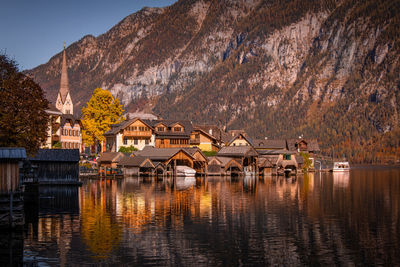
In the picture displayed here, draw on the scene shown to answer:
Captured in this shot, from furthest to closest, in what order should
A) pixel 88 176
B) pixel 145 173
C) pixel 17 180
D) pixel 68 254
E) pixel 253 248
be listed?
pixel 145 173 < pixel 88 176 < pixel 17 180 < pixel 253 248 < pixel 68 254

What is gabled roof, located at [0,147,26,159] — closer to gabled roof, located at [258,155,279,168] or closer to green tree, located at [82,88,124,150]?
green tree, located at [82,88,124,150]

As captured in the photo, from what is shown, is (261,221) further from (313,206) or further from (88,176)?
(88,176)

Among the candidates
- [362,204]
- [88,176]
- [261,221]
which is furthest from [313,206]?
[88,176]

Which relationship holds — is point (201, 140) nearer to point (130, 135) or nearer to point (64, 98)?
point (130, 135)

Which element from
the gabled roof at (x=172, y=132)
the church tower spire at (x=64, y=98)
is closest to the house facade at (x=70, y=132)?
the gabled roof at (x=172, y=132)

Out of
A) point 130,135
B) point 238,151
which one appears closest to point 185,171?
point 238,151

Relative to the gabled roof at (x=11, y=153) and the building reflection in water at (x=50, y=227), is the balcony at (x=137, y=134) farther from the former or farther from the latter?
the gabled roof at (x=11, y=153)

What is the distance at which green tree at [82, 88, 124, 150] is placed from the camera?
133375 millimetres

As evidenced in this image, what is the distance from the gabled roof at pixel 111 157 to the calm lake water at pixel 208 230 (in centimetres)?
4968

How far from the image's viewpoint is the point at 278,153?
477 ft

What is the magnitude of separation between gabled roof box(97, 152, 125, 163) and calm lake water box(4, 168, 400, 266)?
49.7 metres

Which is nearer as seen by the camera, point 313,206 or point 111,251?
point 111,251

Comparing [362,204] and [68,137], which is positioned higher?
[68,137]

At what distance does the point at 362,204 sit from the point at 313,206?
22.7 ft
